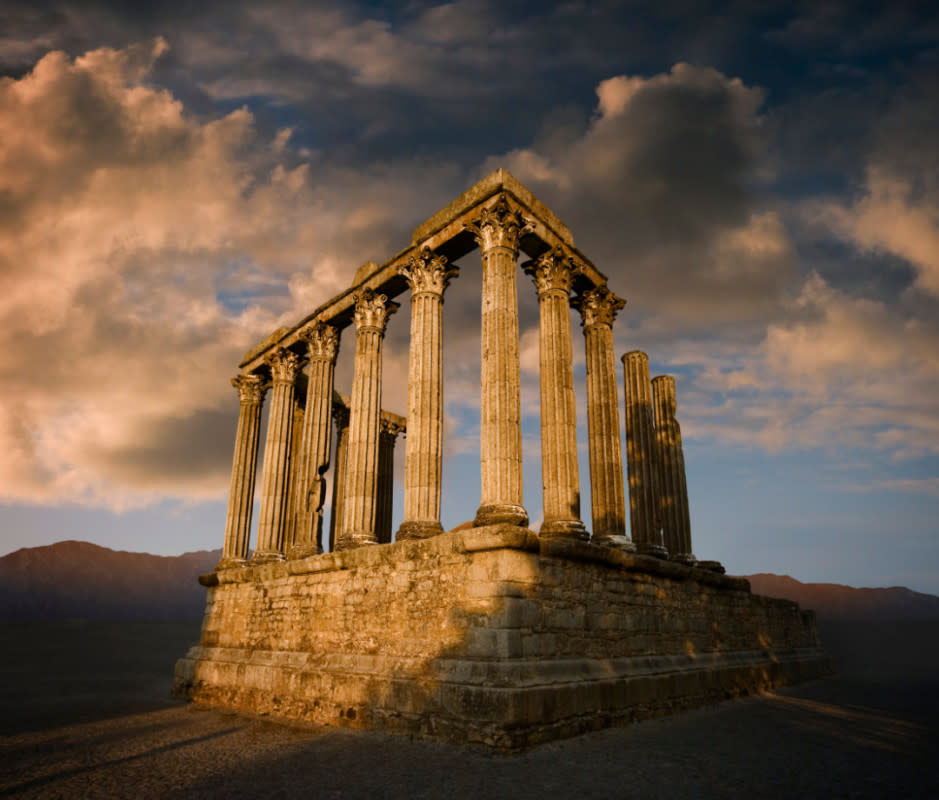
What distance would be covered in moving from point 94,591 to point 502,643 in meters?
96.1

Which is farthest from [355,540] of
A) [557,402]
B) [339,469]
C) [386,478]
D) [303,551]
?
[386,478]

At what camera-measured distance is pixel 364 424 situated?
547 inches

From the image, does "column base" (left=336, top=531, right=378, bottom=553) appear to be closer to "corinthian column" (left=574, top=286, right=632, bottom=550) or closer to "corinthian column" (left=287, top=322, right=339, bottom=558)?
"corinthian column" (left=287, top=322, right=339, bottom=558)

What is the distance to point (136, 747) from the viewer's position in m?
8.80

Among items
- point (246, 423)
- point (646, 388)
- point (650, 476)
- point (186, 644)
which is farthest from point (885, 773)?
point (186, 644)

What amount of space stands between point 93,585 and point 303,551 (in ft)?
292

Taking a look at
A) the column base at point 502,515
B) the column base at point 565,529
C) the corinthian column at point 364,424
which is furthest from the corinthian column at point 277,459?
the column base at point 565,529

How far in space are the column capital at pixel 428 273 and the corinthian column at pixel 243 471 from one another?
32.2 ft

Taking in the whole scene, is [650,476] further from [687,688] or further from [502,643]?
[502,643]

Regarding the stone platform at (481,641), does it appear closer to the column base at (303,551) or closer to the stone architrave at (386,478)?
the column base at (303,551)

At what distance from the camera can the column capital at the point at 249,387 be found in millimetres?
20203

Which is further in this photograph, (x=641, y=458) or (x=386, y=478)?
(x=386, y=478)

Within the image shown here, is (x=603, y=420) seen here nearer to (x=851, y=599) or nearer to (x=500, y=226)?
(x=500, y=226)

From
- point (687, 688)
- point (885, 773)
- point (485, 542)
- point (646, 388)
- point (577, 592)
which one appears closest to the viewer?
point (885, 773)
